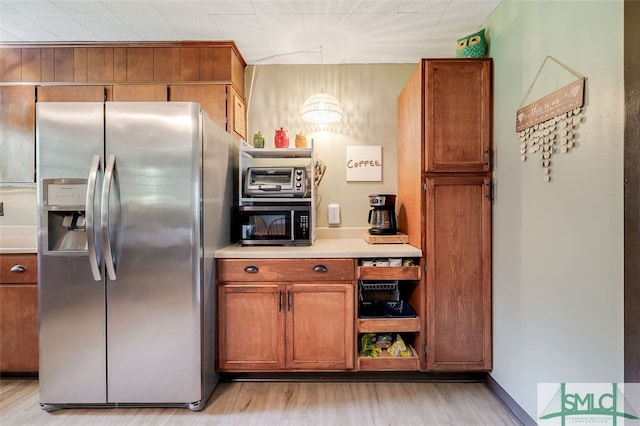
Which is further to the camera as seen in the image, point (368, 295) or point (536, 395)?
point (368, 295)

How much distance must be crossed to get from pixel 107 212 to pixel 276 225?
1.00 m

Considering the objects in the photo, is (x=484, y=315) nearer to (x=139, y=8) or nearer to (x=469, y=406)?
(x=469, y=406)

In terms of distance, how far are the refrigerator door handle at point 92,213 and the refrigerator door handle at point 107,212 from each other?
0.14 feet

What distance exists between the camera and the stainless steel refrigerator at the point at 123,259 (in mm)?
1646

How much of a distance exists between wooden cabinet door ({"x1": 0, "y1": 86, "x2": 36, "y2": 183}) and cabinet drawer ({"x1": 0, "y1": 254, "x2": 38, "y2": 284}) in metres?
0.69

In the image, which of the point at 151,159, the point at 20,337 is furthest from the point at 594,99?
the point at 20,337

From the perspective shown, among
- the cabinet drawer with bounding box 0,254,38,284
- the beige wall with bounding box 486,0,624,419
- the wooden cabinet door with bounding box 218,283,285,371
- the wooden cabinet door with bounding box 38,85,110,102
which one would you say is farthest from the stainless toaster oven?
the cabinet drawer with bounding box 0,254,38,284

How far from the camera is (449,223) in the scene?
6.24 ft

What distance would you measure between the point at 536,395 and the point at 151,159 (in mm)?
2389

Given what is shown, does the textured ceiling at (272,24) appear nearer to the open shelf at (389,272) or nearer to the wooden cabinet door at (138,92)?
the wooden cabinet door at (138,92)

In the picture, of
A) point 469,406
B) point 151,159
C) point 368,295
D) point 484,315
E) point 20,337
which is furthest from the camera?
point 368,295

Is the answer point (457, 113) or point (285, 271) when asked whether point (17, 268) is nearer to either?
point (285, 271)

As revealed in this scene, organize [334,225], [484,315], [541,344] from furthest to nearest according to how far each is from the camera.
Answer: [334,225] < [484,315] < [541,344]

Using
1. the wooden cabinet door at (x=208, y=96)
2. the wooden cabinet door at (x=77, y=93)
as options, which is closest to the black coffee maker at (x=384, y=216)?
the wooden cabinet door at (x=208, y=96)
